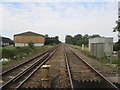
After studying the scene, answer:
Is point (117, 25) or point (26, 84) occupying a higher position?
point (117, 25)

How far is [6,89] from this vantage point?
14.9 feet

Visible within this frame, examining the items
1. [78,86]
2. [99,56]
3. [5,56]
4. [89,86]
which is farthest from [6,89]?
[99,56]

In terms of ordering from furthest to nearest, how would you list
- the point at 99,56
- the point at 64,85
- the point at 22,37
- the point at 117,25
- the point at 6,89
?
the point at 22,37 → the point at 117,25 → the point at 99,56 → the point at 64,85 → the point at 6,89

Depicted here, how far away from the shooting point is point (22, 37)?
48.0 meters

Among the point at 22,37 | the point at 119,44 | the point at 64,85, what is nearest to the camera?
the point at 64,85

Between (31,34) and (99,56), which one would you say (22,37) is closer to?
(31,34)

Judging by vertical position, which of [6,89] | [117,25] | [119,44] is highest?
[117,25]

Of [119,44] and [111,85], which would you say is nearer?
[111,85]

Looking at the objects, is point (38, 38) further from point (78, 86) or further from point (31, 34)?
point (78, 86)

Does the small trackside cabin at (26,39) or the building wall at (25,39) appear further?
the building wall at (25,39)

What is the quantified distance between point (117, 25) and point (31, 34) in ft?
131

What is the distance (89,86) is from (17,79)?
3.18m

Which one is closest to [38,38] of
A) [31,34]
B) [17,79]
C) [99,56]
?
[31,34]

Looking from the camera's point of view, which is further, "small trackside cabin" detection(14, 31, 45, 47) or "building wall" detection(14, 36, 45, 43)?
"building wall" detection(14, 36, 45, 43)
